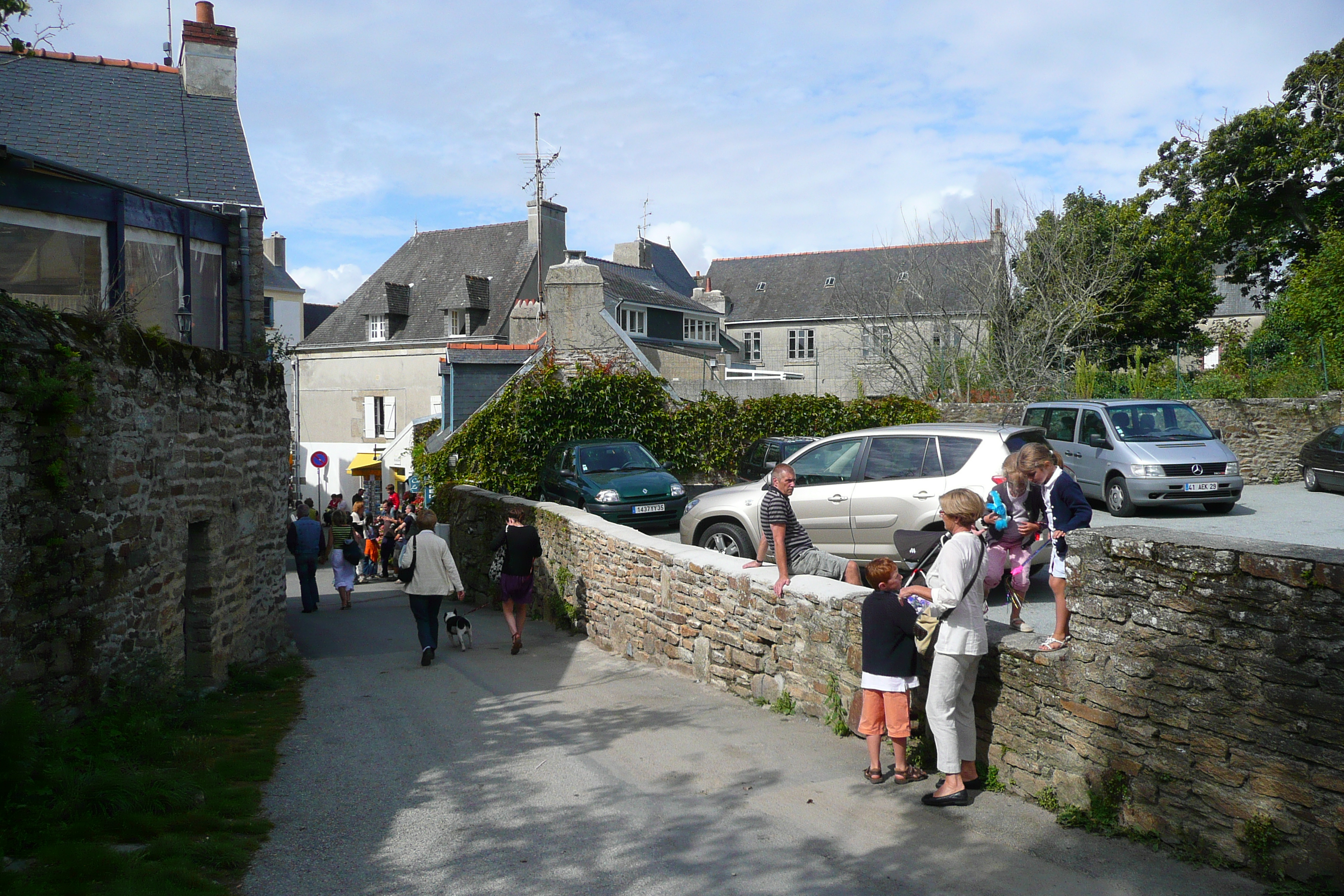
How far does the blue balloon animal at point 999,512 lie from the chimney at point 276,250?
2150 inches

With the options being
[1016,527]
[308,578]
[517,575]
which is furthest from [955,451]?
[308,578]

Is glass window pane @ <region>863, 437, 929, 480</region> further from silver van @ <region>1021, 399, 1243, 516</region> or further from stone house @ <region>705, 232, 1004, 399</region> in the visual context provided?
stone house @ <region>705, 232, 1004, 399</region>

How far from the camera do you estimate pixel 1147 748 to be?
457cm

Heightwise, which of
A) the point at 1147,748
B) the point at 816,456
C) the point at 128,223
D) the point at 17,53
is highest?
the point at 17,53

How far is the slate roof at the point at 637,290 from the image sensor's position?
37031 millimetres

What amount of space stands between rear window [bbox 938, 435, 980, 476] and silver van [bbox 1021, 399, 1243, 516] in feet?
18.8

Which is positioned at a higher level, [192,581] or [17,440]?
[17,440]

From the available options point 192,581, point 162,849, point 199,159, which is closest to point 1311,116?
point 199,159

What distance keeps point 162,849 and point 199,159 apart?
1157 centimetres

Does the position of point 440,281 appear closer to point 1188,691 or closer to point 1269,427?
point 1269,427

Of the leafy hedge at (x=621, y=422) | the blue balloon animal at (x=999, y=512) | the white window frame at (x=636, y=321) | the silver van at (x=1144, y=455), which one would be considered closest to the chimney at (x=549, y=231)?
the white window frame at (x=636, y=321)

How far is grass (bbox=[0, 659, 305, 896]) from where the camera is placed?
4.05 metres

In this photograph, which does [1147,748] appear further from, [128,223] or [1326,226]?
[1326,226]

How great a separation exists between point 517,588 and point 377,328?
110ft
